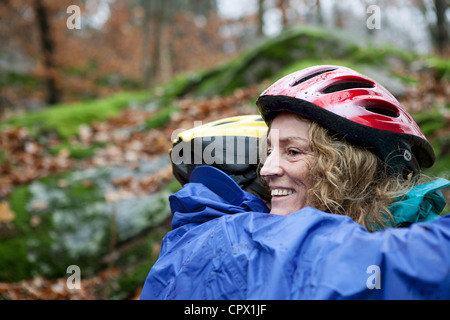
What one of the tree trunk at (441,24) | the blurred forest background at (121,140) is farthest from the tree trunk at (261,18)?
the tree trunk at (441,24)

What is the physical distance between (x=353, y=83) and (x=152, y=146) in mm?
4627

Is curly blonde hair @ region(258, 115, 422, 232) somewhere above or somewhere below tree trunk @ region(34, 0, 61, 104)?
below

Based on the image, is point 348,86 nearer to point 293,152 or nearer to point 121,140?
point 293,152

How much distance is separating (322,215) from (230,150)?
103 centimetres

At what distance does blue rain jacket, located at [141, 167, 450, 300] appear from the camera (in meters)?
1.41

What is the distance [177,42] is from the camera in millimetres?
21609

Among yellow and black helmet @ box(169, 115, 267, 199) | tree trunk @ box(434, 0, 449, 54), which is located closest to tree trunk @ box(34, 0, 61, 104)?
yellow and black helmet @ box(169, 115, 267, 199)

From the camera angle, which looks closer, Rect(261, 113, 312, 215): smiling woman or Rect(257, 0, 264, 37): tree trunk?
Rect(261, 113, 312, 215): smiling woman

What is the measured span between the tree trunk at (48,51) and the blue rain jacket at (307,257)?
35.8ft

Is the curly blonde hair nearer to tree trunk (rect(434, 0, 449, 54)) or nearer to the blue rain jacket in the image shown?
the blue rain jacket

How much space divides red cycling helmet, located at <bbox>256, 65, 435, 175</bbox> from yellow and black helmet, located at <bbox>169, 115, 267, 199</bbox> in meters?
0.34

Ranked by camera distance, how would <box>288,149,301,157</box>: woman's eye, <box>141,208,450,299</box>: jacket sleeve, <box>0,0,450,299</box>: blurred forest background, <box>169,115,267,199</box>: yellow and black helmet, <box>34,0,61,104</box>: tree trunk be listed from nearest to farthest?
<box>141,208,450,299</box>: jacket sleeve
<box>288,149,301,157</box>: woman's eye
<box>169,115,267,199</box>: yellow and black helmet
<box>0,0,450,299</box>: blurred forest background
<box>34,0,61,104</box>: tree trunk

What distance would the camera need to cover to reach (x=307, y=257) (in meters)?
1.54

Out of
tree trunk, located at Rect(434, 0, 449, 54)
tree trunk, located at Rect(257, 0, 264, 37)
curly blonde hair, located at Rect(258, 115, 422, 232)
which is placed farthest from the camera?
tree trunk, located at Rect(257, 0, 264, 37)
